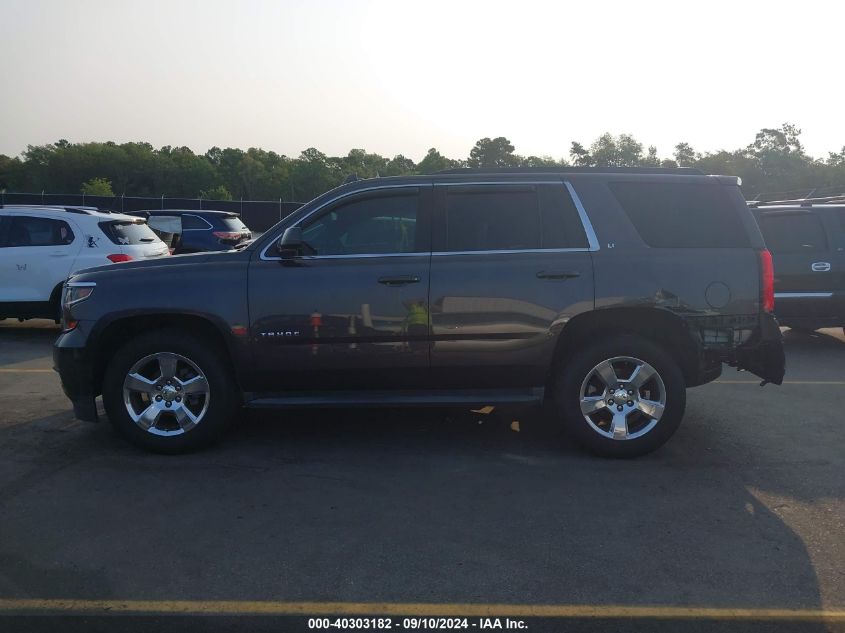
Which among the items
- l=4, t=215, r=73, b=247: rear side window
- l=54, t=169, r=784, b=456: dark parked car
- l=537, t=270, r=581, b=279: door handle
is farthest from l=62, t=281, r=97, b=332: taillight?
l=4, t=215, r=73, b=247: rear side window

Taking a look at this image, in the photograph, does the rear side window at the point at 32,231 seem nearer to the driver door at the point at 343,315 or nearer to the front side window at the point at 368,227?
the driver door at the point at 343,315

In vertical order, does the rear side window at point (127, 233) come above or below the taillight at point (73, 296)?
above

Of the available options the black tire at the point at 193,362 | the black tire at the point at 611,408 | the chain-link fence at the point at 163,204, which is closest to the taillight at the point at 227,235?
the black tire at the point at 193,362

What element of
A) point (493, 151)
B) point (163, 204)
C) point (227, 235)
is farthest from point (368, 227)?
point (493, 151)

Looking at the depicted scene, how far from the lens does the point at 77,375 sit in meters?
5.59

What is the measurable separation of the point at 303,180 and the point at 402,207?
304ft

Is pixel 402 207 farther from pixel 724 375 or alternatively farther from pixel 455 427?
pixel 724 375


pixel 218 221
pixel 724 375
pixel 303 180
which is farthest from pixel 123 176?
pixel 724 375

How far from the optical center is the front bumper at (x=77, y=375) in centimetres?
556

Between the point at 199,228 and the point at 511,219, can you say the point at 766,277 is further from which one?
the point at 199,228

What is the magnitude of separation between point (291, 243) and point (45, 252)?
7004 millimetres

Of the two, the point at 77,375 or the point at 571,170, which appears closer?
the point at 77,375

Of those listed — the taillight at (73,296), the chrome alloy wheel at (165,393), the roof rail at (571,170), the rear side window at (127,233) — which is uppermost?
the roof rail at (571,170)

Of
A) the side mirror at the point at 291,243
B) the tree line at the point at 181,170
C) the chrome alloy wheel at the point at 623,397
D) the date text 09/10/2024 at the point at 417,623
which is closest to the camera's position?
the date text 09/10/2024 at the point at 417,623
